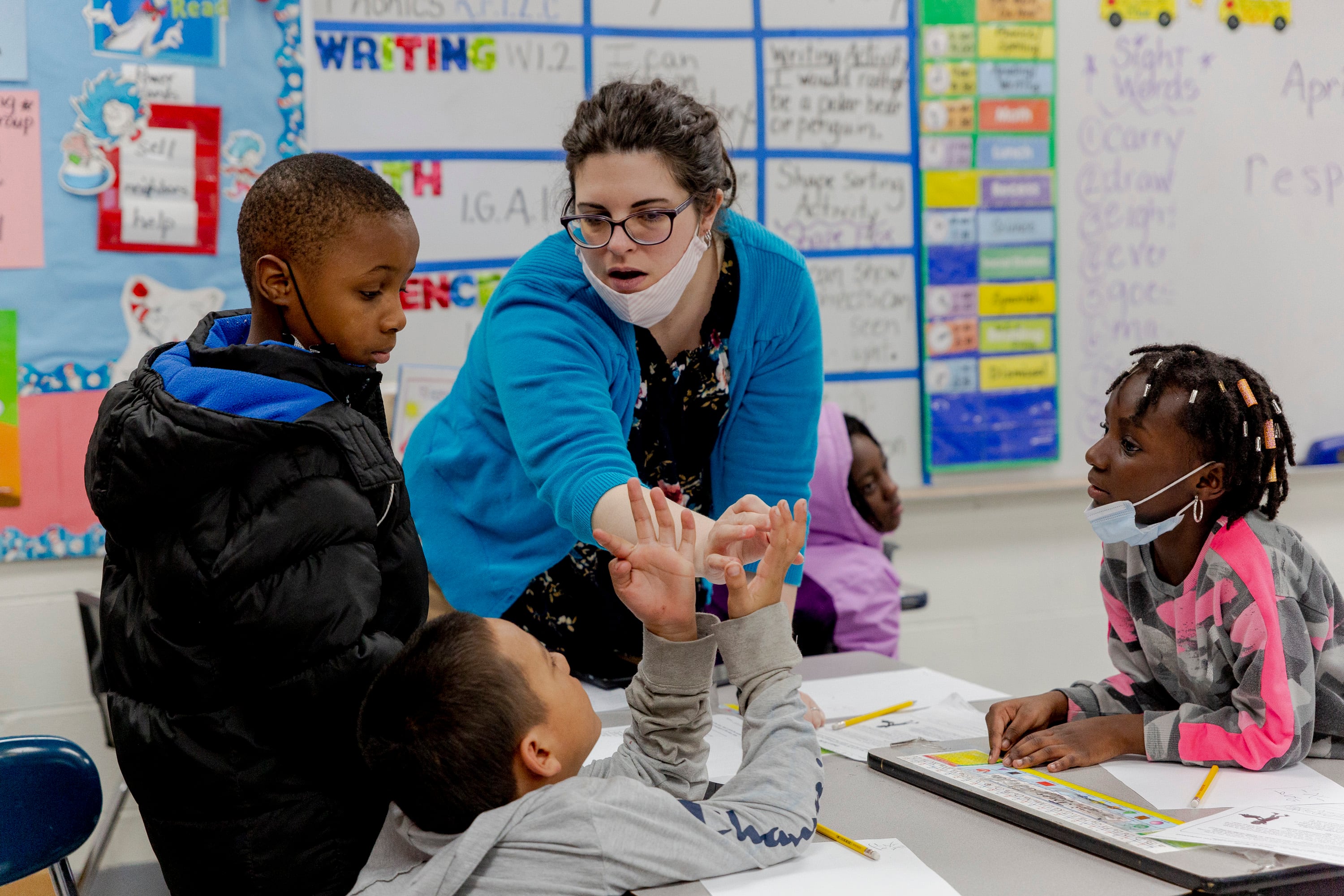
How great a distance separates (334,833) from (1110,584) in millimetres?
1043

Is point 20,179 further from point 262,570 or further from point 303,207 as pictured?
point 262,570

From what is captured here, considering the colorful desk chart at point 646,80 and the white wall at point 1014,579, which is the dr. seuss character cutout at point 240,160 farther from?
the white wall at point 1014,579

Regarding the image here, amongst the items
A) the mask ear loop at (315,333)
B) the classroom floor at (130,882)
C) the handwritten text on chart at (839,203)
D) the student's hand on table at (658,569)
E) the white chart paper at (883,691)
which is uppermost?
the handwritten text on chart at (839,203)

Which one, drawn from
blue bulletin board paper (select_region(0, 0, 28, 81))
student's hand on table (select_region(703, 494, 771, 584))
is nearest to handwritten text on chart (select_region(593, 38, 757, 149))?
blue bulletin board paper (select_region(0, 0, 28, 81))

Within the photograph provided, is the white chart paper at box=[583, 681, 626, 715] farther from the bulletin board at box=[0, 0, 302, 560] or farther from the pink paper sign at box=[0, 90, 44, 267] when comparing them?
the pink paper sign at box=[0, 90, 44, 267]

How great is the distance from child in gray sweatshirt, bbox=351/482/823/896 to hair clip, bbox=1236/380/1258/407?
2.17 ft

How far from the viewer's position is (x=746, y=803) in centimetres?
106

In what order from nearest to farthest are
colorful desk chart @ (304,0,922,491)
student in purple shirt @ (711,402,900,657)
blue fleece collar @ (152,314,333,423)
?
blue fleece collar @ (152,314,333,423)
student in purple shirt @ (711,402,900,657)
colorful desk chart @ (304,0,922,491)

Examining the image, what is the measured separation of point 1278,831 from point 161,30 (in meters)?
2.78

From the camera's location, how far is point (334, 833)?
1104mm

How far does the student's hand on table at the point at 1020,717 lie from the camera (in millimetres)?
1375

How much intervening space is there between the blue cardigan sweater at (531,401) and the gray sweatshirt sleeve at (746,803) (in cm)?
38

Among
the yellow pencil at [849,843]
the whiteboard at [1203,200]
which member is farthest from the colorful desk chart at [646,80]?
the yellow pencil at [849,843]

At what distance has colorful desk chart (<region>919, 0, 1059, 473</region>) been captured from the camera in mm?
3271
